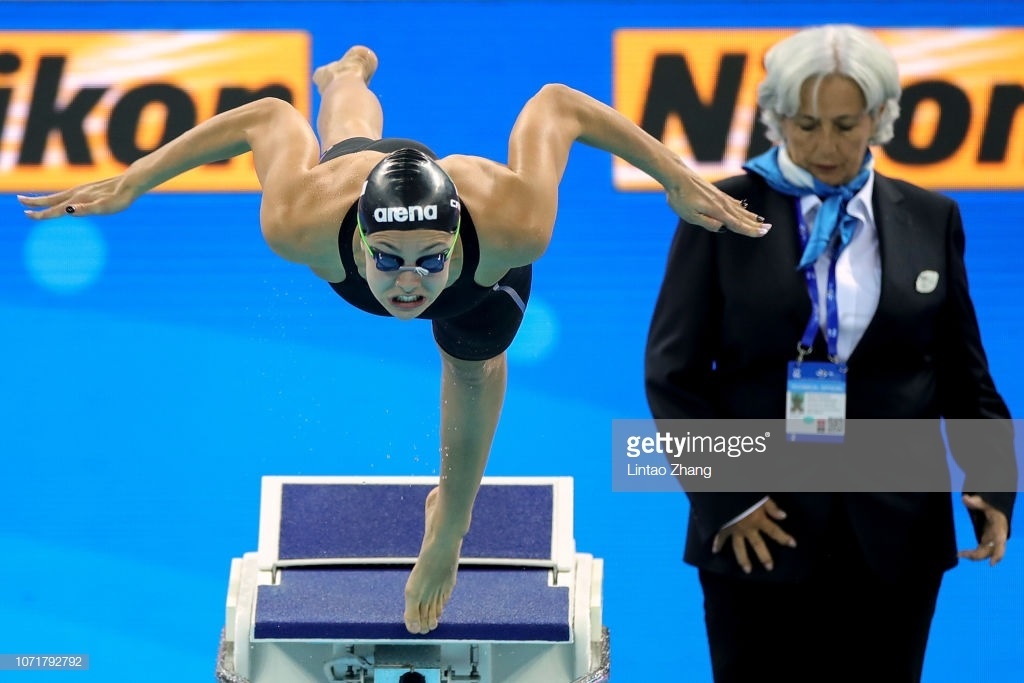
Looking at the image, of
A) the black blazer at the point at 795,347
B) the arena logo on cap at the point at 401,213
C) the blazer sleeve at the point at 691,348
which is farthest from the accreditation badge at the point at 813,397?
the arena logo on cap at the point at 401,213

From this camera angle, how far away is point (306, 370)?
6.48 meters

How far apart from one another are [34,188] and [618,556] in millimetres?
2819

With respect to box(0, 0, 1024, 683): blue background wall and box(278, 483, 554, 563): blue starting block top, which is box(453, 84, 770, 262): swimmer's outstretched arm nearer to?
box(278, 483, 554, 563): blue starting block top

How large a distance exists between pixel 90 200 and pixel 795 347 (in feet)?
5.80

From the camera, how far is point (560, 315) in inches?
262

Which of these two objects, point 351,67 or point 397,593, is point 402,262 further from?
point 351,67

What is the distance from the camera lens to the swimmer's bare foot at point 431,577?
4051 millimetres

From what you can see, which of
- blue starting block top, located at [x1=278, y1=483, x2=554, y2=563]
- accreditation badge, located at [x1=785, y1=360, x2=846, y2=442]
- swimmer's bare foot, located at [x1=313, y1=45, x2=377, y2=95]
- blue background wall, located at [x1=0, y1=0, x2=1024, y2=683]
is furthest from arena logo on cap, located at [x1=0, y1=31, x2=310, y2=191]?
accreditation badge, located at [x1=785, y1=360, x2=846, y2=442]

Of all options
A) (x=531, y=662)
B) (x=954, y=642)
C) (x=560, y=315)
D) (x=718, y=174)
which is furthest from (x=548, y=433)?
(x=531, y=662)

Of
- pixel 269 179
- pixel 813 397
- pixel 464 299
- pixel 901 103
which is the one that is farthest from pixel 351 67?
pixel 901 103

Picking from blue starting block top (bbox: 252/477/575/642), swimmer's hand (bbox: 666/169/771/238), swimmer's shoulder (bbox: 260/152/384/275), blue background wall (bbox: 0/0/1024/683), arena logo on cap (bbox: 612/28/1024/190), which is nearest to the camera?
swimmer's shoulder (bbox: 260/152/384/275)

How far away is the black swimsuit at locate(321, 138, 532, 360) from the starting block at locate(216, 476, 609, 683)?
0.61 m

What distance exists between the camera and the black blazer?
405 cm

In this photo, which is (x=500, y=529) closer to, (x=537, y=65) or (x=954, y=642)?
(x=954, y=642)
